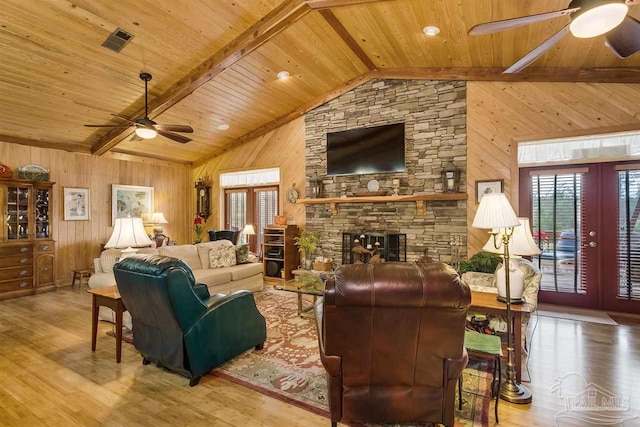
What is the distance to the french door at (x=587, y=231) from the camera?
13.9 ft

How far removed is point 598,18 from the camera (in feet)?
6.57

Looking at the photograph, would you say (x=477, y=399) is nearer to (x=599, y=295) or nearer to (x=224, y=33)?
(x=599, y=295)

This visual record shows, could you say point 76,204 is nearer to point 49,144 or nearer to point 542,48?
point 49,144

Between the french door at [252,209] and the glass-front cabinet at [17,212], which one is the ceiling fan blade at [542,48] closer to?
the french door at [252,209]

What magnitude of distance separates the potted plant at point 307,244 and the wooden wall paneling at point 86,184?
3.73 metres

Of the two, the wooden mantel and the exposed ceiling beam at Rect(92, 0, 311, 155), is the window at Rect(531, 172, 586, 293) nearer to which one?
the wooden mantel

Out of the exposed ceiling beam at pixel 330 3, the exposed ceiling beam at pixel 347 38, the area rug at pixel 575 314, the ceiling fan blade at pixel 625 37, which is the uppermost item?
the exposed ceiling beam at pixel 347 38

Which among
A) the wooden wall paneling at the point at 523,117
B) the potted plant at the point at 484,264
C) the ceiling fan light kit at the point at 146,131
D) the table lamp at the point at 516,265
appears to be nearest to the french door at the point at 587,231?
the wooden wall paneling at the point at 523,117

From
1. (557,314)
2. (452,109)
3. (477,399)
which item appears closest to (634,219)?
(557,314)

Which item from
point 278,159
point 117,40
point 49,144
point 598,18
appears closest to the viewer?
point 598,18

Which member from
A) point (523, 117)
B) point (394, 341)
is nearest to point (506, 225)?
point (394, 341)

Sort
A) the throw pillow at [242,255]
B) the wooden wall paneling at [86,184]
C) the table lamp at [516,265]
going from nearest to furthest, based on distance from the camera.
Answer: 1. the table lamp at [516,265]
2. the throw pillow at [242,255]
3. the wooden wall paneling at [86,184]

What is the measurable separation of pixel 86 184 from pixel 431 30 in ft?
22.5

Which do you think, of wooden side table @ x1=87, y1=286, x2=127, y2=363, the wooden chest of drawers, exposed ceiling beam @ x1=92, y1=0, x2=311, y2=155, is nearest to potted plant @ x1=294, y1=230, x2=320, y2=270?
exposed ceiling beam @ x1=92, y1=0, x2=311, y2=155
